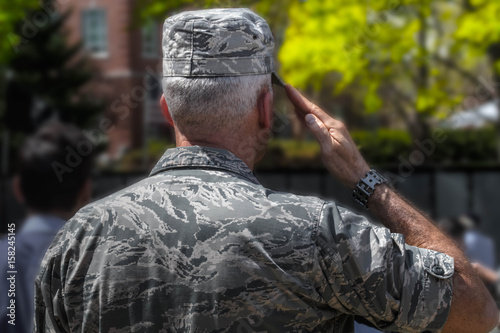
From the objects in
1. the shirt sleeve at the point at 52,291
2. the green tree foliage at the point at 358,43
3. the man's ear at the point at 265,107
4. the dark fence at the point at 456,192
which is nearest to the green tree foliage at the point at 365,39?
the green tree foliage at the point at 358,43

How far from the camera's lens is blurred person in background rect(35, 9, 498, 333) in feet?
4.86

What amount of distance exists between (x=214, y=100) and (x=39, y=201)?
1.74m

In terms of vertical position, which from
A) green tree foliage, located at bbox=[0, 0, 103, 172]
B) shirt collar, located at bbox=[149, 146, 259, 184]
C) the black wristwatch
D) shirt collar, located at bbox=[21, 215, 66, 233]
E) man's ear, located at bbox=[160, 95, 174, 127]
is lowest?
green tree foliage, located at bbox=[0, 0, 103, 172]

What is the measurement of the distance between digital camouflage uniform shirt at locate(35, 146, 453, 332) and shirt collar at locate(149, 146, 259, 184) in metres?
0.05

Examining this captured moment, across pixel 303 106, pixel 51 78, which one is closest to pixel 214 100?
pixel 303 106

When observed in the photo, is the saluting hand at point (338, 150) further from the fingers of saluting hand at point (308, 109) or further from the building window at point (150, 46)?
the building window at point (150, 46)

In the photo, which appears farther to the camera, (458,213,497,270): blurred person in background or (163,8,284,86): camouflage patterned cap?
(458,213,497,270): blurred person in background

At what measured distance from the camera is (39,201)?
122 inches

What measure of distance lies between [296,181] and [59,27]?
52.1 feet

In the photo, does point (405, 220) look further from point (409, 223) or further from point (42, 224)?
point (42, 224)

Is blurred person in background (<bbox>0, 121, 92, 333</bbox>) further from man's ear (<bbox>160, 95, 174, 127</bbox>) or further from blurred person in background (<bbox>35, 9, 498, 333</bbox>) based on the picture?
man's ear (<bbox>160, 95, 174, 127</bbox>)

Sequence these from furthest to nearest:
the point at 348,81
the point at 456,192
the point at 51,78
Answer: the point at 51,78
the point at 456,192
the point at 348,81

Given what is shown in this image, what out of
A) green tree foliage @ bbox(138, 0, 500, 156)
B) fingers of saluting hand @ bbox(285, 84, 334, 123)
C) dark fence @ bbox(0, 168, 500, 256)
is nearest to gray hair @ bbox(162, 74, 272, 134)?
fingers of saluting hand @ bbox(285, 84, 334, 123)

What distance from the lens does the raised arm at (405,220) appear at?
1.52 m
